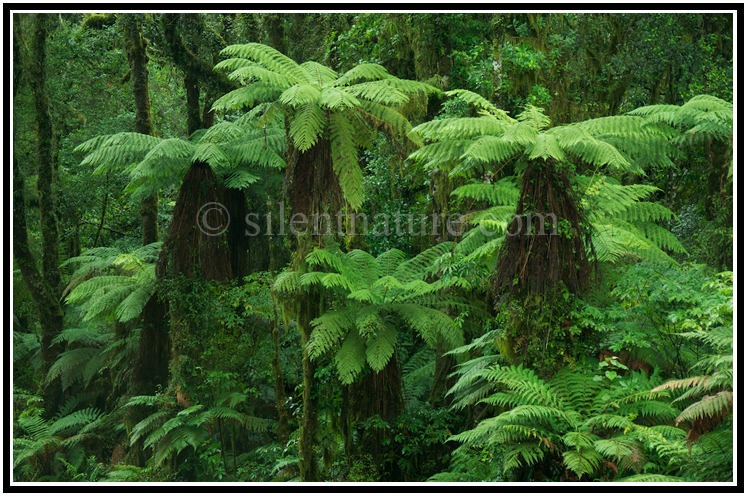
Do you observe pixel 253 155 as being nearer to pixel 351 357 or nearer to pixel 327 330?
pixel 327 330

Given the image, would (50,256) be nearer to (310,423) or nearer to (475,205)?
(310,423)

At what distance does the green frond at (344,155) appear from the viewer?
6.55 m

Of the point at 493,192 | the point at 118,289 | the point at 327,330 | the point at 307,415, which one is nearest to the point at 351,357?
the point at 327,330

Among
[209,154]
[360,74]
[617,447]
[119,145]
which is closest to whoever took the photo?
[617,447]

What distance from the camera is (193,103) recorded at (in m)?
11.6

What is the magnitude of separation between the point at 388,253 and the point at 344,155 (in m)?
1.50

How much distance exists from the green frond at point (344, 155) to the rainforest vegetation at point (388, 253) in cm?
3

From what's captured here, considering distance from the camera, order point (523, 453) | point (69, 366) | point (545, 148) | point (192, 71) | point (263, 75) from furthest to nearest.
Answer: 1. point (192, 71)
2. point (69, 366)
3. point (263, 75)
4. point (545, 148)
5. point (523, 453)

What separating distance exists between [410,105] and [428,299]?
8.02 feet

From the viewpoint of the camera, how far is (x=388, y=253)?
760 centimetres

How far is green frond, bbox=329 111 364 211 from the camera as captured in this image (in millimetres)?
6555

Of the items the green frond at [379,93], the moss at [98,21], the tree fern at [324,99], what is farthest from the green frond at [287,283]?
the moss at [98,21]

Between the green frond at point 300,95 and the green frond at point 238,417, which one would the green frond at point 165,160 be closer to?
the green frond at point 300,95
